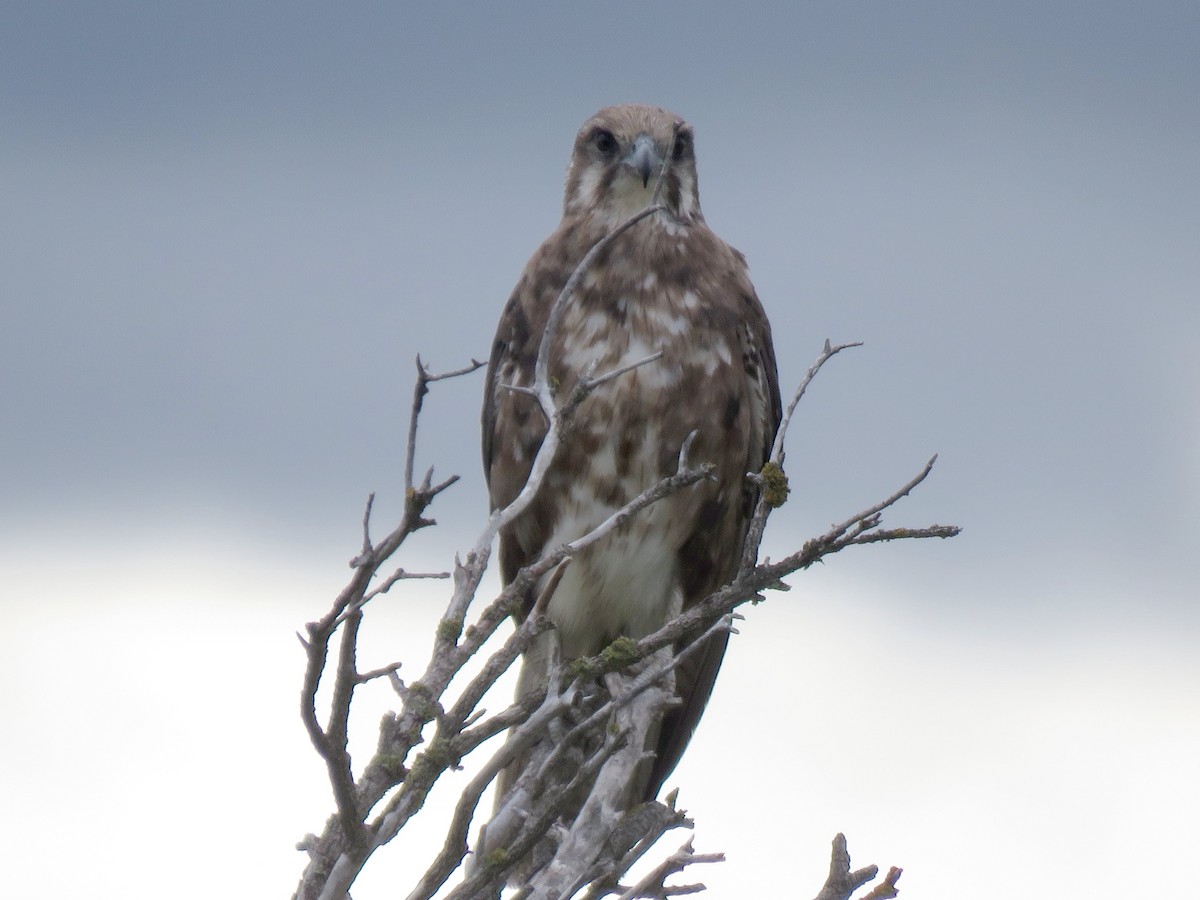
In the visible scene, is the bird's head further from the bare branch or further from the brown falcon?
the bare branch

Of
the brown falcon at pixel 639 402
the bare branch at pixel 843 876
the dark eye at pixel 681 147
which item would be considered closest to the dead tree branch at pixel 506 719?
the bare branch at pixel 843 876

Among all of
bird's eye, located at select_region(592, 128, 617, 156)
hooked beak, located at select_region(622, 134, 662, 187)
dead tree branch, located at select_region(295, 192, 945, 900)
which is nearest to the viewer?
dead tree branch, located at select_region(295, 192, 945, 900)

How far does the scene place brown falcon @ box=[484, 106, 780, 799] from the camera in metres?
6.29

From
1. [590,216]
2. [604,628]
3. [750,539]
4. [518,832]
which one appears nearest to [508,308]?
[590,216]

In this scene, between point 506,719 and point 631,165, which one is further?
point 631,165

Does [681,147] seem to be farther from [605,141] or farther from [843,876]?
[843,876]

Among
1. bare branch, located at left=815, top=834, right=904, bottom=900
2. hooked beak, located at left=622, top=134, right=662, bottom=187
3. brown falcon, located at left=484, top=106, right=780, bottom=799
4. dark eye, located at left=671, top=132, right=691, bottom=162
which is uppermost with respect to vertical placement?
dark eye, located at left=671, top=132, right=691, bottom=162

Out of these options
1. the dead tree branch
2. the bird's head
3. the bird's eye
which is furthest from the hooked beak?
the dead tree branch

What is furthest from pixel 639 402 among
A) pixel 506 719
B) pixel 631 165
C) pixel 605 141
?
pixel 506 719

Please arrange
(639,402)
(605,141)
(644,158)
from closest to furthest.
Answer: (639,402) < (644,158) < (605,141)

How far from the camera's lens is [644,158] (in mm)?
6754

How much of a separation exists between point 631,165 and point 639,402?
1.18 metres

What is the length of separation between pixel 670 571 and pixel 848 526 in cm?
267

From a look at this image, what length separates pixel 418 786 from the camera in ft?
11.7
